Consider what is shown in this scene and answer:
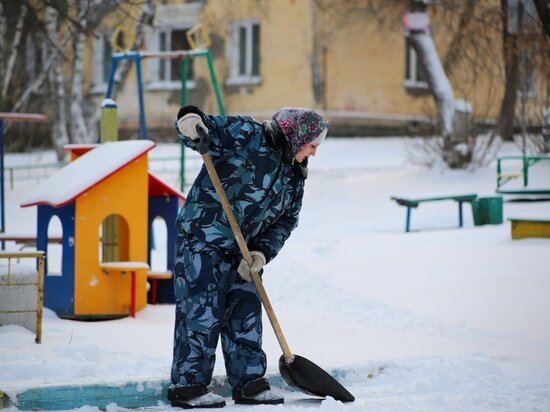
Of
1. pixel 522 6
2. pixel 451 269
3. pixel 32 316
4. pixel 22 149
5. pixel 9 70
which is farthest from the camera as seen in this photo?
pixel 22 149

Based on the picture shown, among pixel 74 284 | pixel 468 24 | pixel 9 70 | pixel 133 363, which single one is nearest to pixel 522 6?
pixel 468 24

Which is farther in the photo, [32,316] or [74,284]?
[74,284]

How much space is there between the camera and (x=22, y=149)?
2417 cm

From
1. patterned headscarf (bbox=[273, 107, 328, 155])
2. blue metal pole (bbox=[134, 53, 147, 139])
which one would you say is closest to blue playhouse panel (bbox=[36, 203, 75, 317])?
patterned headscarf (bbox=[273, 107, 328, 155])

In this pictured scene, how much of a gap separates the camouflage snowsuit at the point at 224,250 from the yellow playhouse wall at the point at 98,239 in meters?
2.76

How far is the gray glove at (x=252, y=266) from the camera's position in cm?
527

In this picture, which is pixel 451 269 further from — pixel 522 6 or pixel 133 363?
pixel 522 6

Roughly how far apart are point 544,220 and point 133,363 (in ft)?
16.8

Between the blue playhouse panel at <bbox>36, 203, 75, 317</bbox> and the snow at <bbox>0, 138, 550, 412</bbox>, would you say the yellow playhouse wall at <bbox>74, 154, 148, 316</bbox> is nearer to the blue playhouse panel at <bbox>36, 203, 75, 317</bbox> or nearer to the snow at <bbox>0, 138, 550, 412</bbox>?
the blue playhouse panel at <bbox>36, 203, 75, 317</bbox>

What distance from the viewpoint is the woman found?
5293 millimetres

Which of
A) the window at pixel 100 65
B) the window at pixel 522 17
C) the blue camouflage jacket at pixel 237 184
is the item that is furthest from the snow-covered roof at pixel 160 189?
the window at pixel 100 65

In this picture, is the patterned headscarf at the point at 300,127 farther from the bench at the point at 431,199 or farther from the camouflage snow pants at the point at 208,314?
the bench at the point at 431,199

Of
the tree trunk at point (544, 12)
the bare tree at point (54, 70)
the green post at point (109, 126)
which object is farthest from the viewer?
the bare tree at point (54, 70)

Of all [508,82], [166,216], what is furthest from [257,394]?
[508,82]
